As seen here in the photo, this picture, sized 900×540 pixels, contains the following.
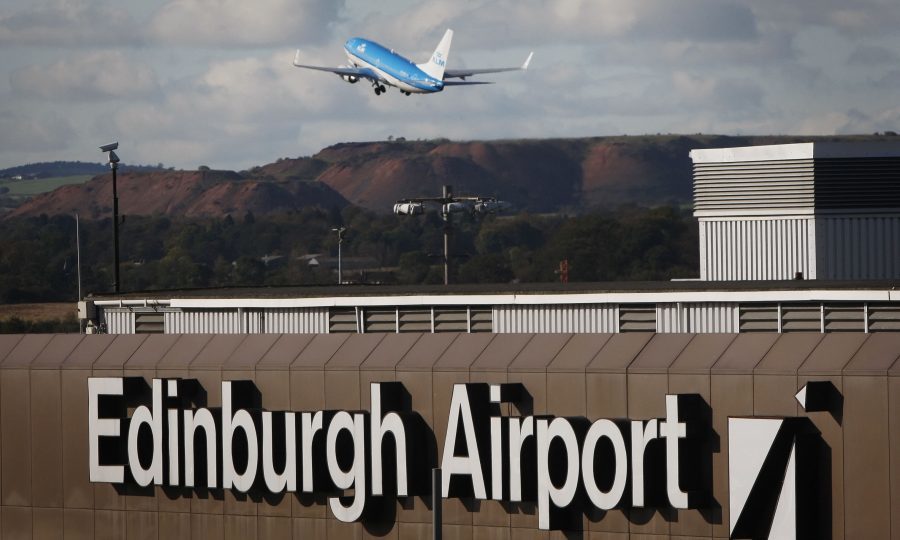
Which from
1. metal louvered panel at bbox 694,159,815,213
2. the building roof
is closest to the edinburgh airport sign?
the building roof

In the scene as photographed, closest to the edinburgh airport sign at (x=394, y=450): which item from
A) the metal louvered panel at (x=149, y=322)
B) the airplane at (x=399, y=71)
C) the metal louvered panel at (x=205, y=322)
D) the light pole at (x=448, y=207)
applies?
the metal louvered panel at (x=205, y=322)

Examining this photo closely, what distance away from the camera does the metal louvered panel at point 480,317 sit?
41781mm

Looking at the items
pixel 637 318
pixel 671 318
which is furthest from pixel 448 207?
pixel 671 318

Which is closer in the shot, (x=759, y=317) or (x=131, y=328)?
(x=759, y=317)

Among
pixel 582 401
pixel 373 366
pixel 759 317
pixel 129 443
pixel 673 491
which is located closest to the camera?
pixel 673 491

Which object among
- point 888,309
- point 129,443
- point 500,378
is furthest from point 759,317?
point 129,443

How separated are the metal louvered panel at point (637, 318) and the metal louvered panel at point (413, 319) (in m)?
5.20

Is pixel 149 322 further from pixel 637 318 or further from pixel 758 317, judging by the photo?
pixel 758 317

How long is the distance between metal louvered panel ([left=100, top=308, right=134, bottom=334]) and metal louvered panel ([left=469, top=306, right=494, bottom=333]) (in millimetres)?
13017

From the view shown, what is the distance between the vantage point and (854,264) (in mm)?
64375

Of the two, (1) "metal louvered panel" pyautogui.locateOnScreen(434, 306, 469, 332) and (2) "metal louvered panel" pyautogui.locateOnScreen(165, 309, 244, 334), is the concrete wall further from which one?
(2) "metal louvered panel" pyautogui.locateOnScreen(165, 309, 244, 334)

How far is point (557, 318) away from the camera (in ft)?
134

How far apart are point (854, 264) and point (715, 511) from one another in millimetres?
38686

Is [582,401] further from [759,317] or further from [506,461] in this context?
[759,317]
